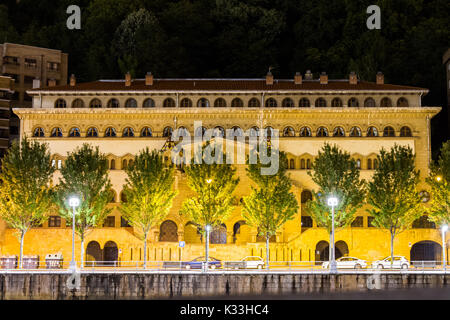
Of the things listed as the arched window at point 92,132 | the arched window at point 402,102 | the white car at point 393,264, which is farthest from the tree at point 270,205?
the arched window at point 92,132

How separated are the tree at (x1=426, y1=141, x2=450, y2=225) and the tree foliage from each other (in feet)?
20.4

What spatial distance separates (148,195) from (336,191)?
53.8 ft

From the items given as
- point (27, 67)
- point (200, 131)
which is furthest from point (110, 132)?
point (27, 67)

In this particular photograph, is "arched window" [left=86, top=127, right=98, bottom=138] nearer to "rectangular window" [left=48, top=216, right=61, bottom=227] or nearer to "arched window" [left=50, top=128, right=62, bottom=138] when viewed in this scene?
"arched window" [left=50, top=128, right=62, bottom=138]

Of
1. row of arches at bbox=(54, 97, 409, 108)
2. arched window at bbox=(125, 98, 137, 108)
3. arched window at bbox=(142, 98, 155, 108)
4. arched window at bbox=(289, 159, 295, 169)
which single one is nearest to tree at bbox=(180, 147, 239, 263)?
arched window at bbox=(289, 159, 295, 169)

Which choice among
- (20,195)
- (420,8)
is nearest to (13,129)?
(20,195)

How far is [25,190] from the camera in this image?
62250 millimetres

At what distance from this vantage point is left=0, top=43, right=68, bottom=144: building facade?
101375mm

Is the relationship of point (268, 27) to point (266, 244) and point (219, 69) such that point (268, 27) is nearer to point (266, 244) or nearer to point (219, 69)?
point (219, 69)

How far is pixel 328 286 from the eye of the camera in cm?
5097

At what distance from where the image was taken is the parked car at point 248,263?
58.8m
